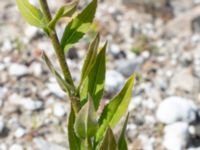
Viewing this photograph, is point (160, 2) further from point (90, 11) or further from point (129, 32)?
point (90, 11)

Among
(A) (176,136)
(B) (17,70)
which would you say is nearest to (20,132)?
(B) (17,70)

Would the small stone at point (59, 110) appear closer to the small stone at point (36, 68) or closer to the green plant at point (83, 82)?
the small stone at point (36, 68)

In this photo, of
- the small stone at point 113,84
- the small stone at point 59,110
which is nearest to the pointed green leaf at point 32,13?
the small stone at point 59,110

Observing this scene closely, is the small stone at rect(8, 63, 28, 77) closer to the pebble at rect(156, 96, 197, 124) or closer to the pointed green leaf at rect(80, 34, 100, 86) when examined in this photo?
the pebble at rect(156, 96, 197, 124)

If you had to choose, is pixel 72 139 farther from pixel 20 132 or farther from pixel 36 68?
pixel 36 68

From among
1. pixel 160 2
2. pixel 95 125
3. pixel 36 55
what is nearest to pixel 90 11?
pixel 95 125

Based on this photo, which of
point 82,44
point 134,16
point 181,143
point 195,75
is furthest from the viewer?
point 134,16
